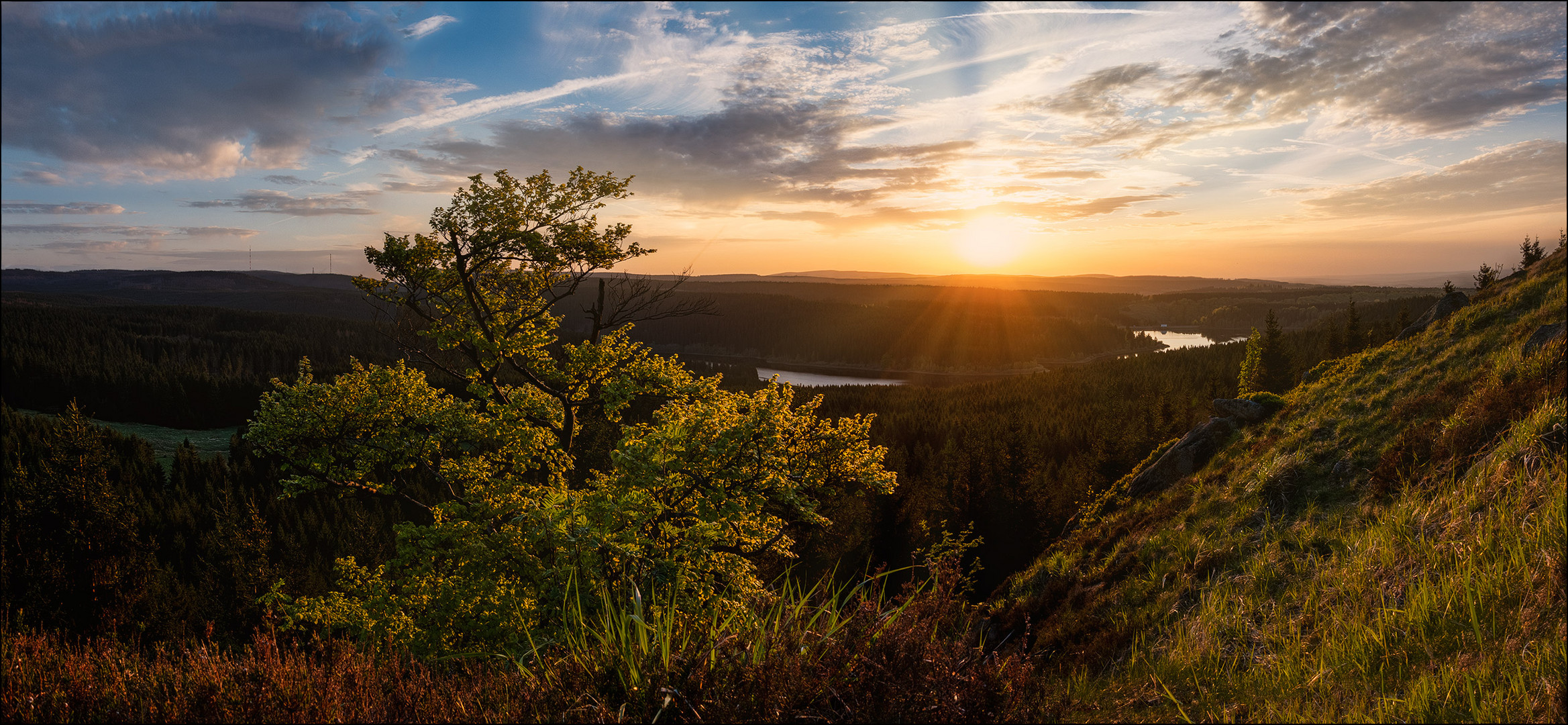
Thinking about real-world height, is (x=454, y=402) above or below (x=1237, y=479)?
above

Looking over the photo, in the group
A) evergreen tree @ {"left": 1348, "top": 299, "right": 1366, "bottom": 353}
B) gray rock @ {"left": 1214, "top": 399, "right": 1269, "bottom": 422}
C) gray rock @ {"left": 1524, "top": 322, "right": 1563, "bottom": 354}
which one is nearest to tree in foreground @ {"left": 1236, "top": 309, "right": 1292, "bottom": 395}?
evergreen tree @ {"left": 1348, "top": 299, "right": 1366, "bottom": 353}

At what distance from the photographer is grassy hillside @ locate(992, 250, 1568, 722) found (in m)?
4.11

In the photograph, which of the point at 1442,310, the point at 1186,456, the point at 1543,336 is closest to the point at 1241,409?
the point at 1186,456

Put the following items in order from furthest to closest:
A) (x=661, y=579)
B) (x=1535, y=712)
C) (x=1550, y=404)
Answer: (x=661, y=579) → (x=1550, y=404) → (x=1535, y=712)

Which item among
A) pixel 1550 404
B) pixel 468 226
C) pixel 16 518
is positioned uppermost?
pixel 468 226

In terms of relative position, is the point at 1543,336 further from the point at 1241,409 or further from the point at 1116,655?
the point at 1241,409

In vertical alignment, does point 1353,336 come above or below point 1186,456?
above

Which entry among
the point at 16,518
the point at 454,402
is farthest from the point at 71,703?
the point at 16,518

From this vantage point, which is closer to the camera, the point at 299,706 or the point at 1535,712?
the point at 1535,712

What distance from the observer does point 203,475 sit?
236ft

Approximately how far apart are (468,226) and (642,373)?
17.5ft

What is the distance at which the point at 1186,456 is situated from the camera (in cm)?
2203

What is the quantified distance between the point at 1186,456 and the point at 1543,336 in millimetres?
11350

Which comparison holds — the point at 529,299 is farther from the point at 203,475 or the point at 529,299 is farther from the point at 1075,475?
the point at 203,475
